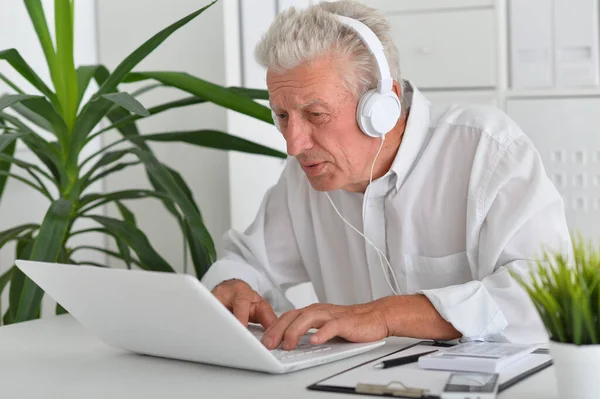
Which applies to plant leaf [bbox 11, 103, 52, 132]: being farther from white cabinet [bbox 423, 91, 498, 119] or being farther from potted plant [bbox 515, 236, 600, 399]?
potted plant [bbox 515, 236, 600, 399]

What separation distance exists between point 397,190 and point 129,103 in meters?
0.51

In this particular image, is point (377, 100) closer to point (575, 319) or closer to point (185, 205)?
point (185, 205)

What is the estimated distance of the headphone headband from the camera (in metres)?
1.54

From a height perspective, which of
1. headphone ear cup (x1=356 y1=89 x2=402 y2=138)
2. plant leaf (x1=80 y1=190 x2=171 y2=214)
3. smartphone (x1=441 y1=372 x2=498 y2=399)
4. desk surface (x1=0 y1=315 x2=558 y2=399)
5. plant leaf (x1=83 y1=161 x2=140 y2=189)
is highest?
headphone ear cup (x1=356 y1=89 x2=402 y2=138)

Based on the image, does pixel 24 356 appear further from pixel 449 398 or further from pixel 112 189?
pixel 112 189

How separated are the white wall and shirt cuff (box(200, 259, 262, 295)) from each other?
0.64 metres

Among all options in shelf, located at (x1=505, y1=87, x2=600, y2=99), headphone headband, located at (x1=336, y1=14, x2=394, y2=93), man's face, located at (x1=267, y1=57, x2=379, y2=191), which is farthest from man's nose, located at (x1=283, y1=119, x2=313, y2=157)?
shelf, located at (x1=505, y1=87, x2=600, y2=99)

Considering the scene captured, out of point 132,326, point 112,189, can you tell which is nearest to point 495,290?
point 132,326

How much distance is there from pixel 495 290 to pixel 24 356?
71 cm

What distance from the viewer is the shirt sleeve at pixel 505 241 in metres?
1.32

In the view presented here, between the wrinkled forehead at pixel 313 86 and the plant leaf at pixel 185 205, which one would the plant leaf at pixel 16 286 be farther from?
the wrinkled forehead at pixel 313 86

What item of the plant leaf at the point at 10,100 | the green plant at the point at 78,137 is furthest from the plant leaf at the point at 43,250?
the plant leaf at the point at 10,100

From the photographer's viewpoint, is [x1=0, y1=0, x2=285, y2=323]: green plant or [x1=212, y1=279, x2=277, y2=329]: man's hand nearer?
[x1=212, y1=279, x2=277, y2=329]: man's hand

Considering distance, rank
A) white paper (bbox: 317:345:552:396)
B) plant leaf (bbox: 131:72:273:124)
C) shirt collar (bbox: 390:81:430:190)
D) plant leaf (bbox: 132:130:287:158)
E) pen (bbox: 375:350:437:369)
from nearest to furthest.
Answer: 1. white paper (bbox: 317:345:552:396)
2. pen (bbox: 375:350:437:369)
3. shirt collar (bbox: 390:81:430:190)
4. plant leaf (bbox: 131:72:273:124)
5. plant leaf (bbox: 132:130:287:158)
